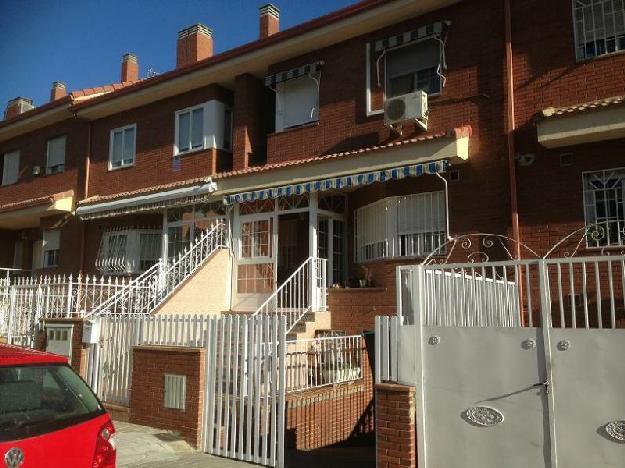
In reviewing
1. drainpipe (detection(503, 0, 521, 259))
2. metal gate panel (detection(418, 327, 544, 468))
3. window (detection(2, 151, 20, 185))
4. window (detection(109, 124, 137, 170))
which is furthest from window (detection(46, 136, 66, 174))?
metal gate panel (detection(418, 327, 544, 468))

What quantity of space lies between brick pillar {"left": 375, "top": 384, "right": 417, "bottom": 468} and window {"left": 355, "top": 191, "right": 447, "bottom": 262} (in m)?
5.26

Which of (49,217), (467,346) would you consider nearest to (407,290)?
(467,346)

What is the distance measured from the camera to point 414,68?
1229cm

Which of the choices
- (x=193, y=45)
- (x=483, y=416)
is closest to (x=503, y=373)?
(x=483, y=416)

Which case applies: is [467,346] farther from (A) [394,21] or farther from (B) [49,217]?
(B) [49,217]

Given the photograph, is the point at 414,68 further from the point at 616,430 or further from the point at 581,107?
the point at 616,430

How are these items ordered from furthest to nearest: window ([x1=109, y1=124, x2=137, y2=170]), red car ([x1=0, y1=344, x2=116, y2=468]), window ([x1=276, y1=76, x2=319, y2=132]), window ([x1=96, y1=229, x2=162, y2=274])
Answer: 1. window ([x1=109, y1=124, x2=137, y2=170])
2. window ([x1=96, y1=229, x2=162, y2=274])
3. window ([x1=276, y1=76, x2=319, y2=132])
4. red car ([x1=0, y1=344, x2=116, y2=468])

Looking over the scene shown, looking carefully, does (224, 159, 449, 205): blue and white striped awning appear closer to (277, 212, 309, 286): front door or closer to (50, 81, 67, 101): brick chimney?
(277, 212, 309, 286): front door

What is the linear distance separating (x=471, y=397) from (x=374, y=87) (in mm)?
8252

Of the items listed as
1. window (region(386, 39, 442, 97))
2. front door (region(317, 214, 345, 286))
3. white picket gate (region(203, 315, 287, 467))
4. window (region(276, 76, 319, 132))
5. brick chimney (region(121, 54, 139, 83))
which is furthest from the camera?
brick chimney (region(121, 54, 139, 83))

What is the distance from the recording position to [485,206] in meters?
10.7

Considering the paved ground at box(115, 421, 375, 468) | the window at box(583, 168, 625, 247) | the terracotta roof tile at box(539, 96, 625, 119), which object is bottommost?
the paved ground at box(115, 421, 375, 468)

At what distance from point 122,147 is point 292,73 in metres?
6.85

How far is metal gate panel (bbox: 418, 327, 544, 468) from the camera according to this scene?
5.63 m
